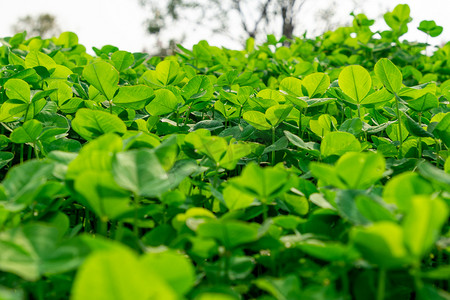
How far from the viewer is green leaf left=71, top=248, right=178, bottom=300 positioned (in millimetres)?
364

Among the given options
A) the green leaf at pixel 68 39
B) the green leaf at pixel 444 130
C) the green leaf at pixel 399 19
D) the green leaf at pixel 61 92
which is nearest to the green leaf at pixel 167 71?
the green leaf at pixel 61 92

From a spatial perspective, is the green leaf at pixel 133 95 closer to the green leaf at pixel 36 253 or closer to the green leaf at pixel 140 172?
the green leaf at pixel 140 172

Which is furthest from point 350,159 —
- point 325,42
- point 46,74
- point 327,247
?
point 325,42

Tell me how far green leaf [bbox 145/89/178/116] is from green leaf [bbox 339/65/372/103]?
429 mm

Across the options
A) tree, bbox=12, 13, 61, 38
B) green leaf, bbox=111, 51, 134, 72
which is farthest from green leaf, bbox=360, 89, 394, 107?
tree, bbox=12, 13, 61, 38

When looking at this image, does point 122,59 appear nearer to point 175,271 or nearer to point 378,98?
point 378,98

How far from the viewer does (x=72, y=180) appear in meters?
0.58

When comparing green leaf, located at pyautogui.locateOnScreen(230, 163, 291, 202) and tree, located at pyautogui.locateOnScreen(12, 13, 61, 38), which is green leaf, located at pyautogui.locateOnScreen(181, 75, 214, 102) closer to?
green leaf, located at pyautogui.locateOnScreen(230, 163, 291, 202)

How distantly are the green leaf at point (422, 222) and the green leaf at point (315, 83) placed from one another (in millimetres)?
726

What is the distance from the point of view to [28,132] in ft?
2.89

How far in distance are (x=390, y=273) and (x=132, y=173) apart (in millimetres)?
392

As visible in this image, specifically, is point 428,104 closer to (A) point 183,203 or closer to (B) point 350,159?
(B) point 350,159

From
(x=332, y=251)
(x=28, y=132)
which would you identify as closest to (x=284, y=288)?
(x=332, y=251)

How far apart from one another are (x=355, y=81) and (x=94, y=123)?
63 centimetres
